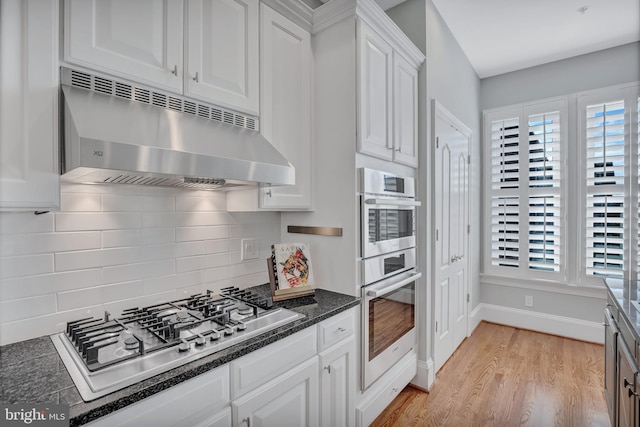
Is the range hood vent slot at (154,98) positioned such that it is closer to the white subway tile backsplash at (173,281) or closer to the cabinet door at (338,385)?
the white subway tile backsplash at (173,281)

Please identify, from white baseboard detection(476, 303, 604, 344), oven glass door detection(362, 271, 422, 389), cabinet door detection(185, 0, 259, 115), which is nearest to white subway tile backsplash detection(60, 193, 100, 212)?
cabinet door detection(185, 0, 259, 115)

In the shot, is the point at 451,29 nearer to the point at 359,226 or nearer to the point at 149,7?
the point at 359,226

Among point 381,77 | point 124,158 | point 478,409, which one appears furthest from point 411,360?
point 124,158

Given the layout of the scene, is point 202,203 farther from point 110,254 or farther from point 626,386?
point 626,386

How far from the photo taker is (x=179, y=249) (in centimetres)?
164

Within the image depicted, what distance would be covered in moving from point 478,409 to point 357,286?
4.42 ft

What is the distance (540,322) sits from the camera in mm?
3576

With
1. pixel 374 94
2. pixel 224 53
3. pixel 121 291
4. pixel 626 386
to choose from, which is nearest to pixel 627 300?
pixel 626 386

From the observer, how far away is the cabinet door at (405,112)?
215 centimetres

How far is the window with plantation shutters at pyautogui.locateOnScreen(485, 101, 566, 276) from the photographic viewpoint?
3.45m

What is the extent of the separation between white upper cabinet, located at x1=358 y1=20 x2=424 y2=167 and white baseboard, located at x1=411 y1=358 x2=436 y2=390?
1511mm

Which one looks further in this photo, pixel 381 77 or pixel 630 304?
pixel 381 77

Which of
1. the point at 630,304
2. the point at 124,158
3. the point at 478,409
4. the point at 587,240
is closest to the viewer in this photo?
the point at 124,158

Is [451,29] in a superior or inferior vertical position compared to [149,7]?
superior
